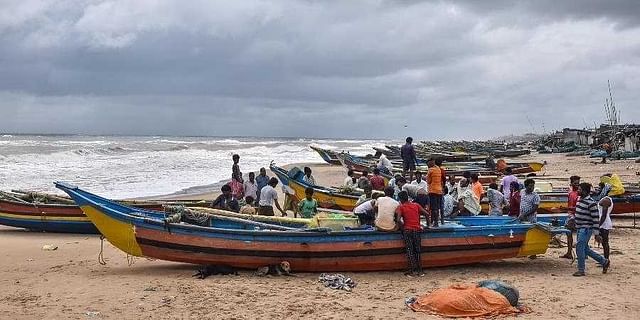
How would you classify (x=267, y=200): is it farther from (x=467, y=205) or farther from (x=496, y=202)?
(x=496, y=202)

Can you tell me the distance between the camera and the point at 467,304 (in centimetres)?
741

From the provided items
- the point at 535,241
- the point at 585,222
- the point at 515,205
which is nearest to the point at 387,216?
the point at 535,241

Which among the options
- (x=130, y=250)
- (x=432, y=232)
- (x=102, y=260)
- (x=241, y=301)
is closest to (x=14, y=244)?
(x=102, y=260)

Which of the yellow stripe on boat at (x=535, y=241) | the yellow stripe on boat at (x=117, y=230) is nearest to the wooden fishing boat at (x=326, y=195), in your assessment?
the yellow stripe on boat at (x=535, y=241)

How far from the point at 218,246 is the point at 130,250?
59.5 inches

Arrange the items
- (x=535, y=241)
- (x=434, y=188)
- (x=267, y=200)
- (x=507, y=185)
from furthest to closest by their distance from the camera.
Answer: (x=507, y=185), (x=267, y=200), (x=434, y=188), (x=535, y=241)

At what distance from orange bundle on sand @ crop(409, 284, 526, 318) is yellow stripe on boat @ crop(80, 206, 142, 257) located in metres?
4.81

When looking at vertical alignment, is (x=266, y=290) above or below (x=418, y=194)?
below

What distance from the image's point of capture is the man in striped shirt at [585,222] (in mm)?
9102

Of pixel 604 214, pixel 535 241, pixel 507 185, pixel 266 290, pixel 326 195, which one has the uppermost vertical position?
pixel 507 185

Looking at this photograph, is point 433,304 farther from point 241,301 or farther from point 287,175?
point 287,175

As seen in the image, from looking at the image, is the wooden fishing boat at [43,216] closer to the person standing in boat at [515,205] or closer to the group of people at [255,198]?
the group of people at [255,198]

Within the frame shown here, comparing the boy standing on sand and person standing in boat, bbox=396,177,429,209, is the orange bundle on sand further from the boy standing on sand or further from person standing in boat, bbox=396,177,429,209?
the boy standing on sand

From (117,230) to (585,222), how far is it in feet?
24.6
